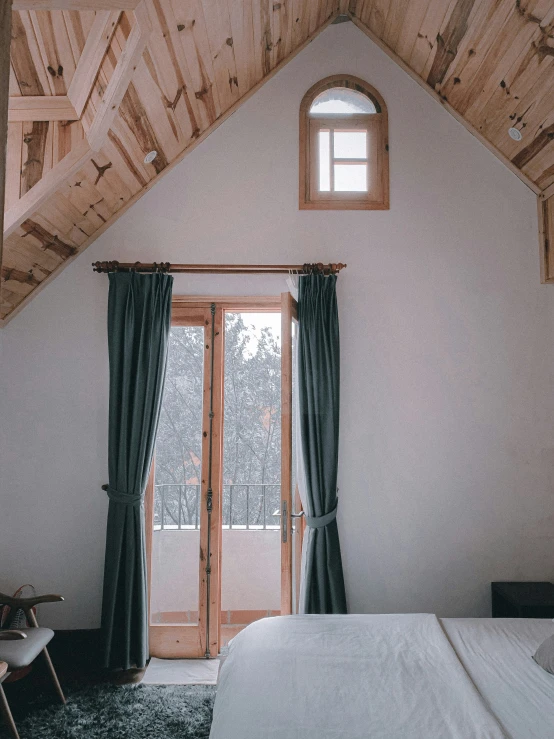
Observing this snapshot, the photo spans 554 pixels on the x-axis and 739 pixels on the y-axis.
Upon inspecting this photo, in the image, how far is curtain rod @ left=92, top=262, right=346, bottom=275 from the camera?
3193 mm

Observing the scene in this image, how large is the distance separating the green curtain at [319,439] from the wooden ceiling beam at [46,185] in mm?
1359

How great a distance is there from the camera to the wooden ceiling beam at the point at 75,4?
1780mm

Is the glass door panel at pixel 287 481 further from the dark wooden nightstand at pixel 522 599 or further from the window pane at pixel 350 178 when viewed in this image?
the dark wooden nightstand at pixel 522 599

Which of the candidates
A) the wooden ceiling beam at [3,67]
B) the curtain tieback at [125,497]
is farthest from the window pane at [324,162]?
the wooden ceiling beam at [3,67]

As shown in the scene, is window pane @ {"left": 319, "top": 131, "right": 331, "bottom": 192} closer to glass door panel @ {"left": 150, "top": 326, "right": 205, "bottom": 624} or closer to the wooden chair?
glass door panel @ {"left": 150, "top": 326, "right": 205, "bottom": 624}

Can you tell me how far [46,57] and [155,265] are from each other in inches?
46.4

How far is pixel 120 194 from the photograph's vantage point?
10.4 feet

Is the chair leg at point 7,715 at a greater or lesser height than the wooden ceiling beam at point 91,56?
lesser

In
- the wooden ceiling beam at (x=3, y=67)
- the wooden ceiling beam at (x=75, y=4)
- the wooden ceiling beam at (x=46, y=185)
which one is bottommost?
the wooden ceiling beam at (x=3, y=67)

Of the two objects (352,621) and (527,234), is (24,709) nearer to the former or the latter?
(352,621)

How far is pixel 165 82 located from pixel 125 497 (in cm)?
220

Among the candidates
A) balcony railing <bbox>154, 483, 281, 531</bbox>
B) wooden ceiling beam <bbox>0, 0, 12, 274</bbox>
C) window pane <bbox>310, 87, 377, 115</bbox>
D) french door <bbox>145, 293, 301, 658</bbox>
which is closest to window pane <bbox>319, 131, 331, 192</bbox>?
window pane <bbox>310, 87, 377, 115</bbox>

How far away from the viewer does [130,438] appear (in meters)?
3.13

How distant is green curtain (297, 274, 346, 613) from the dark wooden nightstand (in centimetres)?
86
